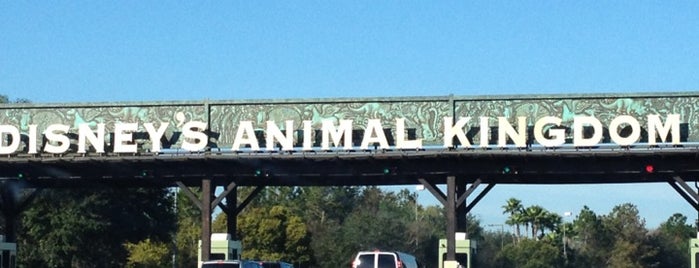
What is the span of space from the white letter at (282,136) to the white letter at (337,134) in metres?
1.13

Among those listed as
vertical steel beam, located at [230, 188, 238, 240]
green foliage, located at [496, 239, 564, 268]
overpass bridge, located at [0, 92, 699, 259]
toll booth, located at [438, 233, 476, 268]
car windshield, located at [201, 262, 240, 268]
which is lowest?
green foliage, located at [496, 239, 564, 268]

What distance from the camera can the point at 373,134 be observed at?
153 ft

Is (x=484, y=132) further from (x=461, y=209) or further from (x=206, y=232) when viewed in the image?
(x=206, y=232)

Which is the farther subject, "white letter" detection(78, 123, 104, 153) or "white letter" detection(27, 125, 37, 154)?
"white letter" detection(27, 125, 37, 154)

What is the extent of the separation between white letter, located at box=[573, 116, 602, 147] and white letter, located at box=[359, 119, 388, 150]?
647cm

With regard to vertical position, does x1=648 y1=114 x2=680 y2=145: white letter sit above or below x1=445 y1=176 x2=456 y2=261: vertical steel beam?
above

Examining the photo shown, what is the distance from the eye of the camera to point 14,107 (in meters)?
50.8

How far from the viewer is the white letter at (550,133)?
A: 45344 mm

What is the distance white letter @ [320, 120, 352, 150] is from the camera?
154 ft

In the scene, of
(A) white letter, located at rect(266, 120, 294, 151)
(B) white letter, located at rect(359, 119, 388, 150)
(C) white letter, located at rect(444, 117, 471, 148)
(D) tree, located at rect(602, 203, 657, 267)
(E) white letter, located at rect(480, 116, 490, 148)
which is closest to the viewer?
(E) white letter, located at rect(480, 116, 490, 148)

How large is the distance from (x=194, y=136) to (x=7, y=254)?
30.3 ft

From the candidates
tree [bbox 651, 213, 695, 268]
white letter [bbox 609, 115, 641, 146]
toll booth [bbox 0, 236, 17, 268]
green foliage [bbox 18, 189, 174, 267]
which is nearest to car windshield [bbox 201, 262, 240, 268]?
toll booth [bbox 0, 236, 17, 268]

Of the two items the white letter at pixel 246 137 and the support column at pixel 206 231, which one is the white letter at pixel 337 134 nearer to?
the white letter at pixel 246 137

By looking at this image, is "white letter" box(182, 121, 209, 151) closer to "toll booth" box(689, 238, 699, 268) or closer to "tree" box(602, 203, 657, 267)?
"toll booth" box(689, 238, 699, 268)
